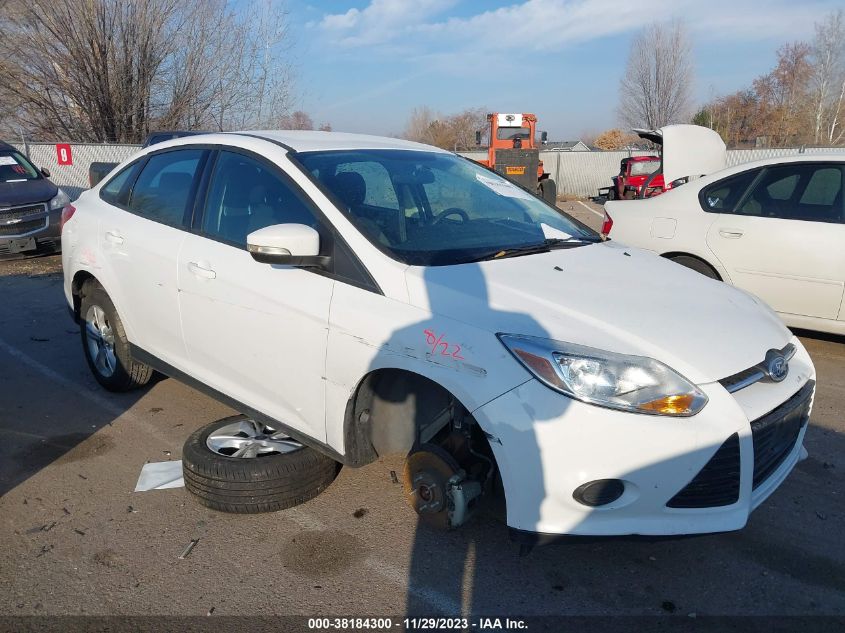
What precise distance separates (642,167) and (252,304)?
2124cm

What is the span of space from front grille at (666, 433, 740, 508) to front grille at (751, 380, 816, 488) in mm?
122

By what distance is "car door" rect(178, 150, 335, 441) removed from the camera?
3041 millimetres

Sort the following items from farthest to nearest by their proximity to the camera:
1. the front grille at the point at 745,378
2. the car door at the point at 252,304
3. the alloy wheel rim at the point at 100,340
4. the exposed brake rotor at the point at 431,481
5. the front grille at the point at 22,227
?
the front grille at the point at 22,227 < the alloy wheel rim at the point at 100,340 < the car door at the point at 252,304 < the exposed brake rotor at the point at 431,481 < the front grille at the point at 745,378

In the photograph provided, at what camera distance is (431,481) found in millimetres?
2863

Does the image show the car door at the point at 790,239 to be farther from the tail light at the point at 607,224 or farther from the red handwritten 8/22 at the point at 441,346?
the red handwritten 8/22 at the point at 441,346

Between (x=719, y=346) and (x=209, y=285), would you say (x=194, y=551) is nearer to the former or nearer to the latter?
(x=209, y=285)

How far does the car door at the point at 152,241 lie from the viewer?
12.5 ft

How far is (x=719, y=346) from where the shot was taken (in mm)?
2590

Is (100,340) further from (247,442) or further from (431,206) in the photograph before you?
(431,206)

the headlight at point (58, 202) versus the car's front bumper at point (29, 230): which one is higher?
the headlight at point (58, 202)

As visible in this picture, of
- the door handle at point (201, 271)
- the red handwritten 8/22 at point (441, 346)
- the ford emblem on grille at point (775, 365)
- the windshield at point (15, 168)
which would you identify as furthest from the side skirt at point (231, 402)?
the windshield at point (15, 168)

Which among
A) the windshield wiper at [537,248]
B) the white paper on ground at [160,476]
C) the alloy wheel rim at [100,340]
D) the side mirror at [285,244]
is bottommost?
the white paper on ground at [160,476]

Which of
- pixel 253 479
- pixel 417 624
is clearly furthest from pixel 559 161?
pixel 417 624

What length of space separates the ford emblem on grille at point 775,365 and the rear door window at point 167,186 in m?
2.95
